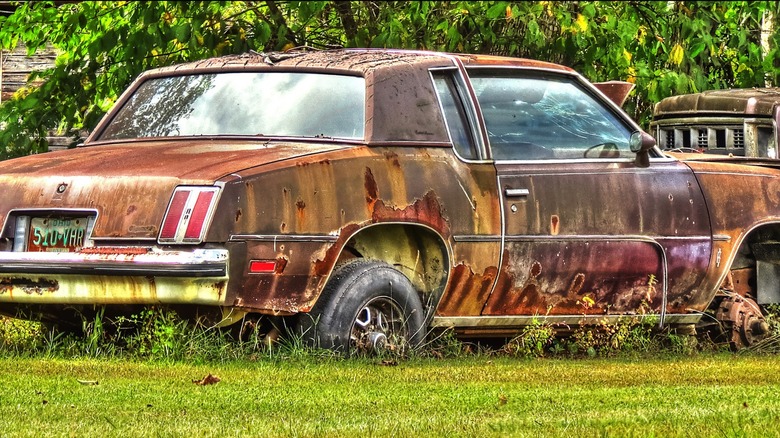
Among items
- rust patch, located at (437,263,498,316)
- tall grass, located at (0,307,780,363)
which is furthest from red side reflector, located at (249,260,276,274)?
rust patch, located at (437,263,498,316)

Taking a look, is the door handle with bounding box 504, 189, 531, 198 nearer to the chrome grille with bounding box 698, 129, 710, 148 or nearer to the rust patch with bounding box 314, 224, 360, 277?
the rust patch with bounding box 314, 224, 360, 277

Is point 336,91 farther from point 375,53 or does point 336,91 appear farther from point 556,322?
point 556,322

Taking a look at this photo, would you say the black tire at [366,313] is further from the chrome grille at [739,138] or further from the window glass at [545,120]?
the chrome grille at [739,138]

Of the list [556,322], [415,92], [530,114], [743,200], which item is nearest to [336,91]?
[415,92]

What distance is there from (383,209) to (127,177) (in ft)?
3.79

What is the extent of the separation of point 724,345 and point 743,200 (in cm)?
82

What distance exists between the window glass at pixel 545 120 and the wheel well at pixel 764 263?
1.11m

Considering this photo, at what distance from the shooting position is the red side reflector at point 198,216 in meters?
6.46

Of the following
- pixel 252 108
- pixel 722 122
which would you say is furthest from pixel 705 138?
pixel 252 108

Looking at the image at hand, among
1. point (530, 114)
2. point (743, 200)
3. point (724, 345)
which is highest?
point (530, 114)

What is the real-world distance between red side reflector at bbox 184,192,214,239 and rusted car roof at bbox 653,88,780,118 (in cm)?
476

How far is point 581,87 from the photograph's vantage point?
8344 millimetres

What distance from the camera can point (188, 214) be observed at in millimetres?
6496

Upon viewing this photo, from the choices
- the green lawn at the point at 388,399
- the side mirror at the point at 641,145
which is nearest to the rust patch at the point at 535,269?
the green lawn at the point at 388,399
